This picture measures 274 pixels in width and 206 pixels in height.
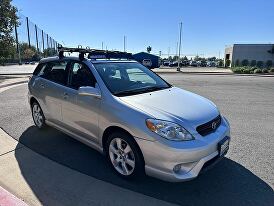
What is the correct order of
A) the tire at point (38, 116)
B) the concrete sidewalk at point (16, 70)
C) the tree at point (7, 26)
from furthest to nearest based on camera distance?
the concrete sidewalk at point (16, 70) → the tree at point (7, 26) → the tire at point (38, 116)

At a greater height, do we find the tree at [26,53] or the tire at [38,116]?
the tree at [26,53]

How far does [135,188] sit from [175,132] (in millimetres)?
944

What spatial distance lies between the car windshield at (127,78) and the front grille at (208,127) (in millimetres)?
1117

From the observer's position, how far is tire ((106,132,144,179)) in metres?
3.45

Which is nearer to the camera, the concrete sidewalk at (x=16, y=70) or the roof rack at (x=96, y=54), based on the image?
the roof rack at (x=96, y=54)

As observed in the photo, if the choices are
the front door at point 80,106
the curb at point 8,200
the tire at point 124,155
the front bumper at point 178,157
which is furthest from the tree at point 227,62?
the curb at point 8,200

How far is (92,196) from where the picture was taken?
336 centimetres

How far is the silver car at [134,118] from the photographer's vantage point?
3225mm

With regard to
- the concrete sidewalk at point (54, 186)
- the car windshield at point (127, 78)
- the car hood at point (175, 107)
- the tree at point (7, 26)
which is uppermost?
the tree at point (7, 26)

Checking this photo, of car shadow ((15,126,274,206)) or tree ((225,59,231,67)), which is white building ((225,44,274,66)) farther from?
car shadow ((15,126,274,206))

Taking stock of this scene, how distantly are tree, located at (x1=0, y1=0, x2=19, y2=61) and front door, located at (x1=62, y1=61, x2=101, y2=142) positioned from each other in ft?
61.2

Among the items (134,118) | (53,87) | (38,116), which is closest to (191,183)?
(134,118)

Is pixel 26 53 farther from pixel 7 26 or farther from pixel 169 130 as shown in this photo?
pixel 169 130

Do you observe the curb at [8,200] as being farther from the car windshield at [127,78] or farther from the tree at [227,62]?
the tree at [227,62]
